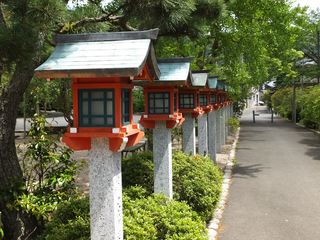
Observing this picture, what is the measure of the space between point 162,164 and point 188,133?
372 centimetres

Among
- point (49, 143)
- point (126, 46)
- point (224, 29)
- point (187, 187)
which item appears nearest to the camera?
point (126, 46)

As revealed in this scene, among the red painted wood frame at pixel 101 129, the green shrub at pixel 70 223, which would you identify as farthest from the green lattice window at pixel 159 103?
the red painted wood frame at pixel 101 129

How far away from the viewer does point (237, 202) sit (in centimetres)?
1071

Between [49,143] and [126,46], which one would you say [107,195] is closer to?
[126,46]

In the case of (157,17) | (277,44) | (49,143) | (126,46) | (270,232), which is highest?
(277,44)

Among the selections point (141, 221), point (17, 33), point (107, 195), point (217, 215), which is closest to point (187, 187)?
point (217, 215)

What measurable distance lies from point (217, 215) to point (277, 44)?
33.3 feet

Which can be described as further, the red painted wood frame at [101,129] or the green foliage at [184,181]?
the green foliage at [184,181]

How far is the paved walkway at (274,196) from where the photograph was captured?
27.8ft

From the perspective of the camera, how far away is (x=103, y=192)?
212 inches

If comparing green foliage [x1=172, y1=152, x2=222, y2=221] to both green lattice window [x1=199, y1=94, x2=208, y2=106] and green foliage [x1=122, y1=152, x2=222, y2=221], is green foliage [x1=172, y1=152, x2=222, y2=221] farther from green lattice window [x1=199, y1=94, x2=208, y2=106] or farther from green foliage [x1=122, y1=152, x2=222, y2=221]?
green lattice window [x1=199, y1=94, x2=208, y2=106]

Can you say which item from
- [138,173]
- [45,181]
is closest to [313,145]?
[138,173]

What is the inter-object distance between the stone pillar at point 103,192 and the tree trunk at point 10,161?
1.91 m

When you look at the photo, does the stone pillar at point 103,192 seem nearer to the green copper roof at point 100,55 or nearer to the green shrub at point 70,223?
the green shrub at point 70,223
